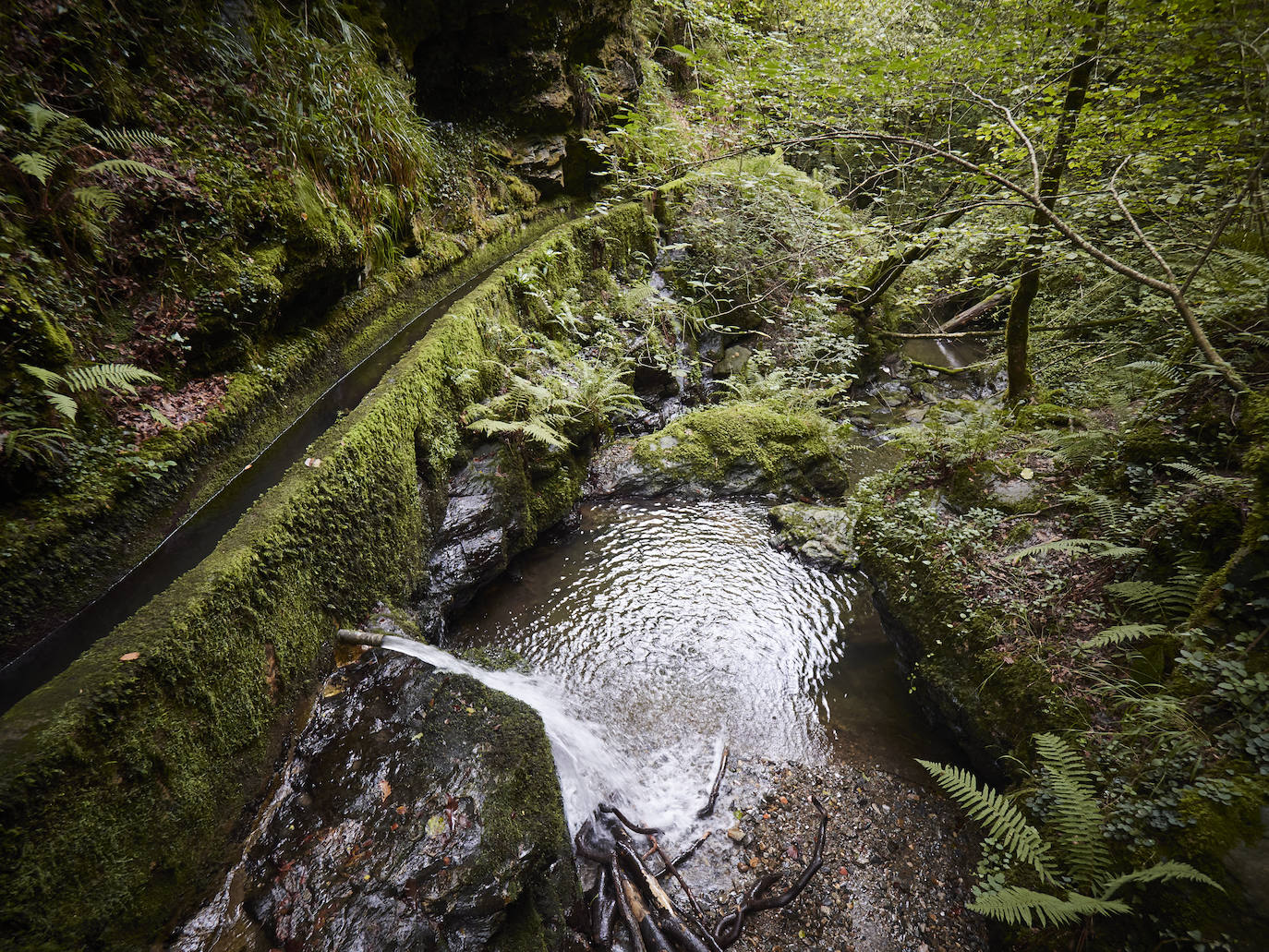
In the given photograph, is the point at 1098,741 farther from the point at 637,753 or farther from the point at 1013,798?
the point at 637,753

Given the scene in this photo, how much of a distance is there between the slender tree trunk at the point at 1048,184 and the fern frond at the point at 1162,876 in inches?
173

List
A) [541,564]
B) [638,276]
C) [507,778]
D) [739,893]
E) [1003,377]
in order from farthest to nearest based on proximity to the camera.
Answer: [1003,377] → [638,276] → [541,564] → [739,893] → [507,778]

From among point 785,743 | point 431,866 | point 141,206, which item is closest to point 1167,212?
point 785,743

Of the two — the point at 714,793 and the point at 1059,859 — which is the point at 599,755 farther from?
the point at 1059,859

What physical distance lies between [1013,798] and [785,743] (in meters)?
1.67

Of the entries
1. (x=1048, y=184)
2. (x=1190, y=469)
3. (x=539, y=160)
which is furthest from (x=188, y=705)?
(x=539, y=160)

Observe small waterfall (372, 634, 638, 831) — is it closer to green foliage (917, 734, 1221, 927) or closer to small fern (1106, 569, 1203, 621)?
green foliage (917, 734, 1221, 927)

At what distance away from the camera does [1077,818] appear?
2.60 m

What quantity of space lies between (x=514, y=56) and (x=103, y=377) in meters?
9.10

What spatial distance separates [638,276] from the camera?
10336 millimetres

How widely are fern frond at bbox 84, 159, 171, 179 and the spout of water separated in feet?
12.1

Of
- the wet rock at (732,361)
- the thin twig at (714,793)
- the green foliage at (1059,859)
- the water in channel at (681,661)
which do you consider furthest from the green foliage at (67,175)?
the wet rock at (732,361)

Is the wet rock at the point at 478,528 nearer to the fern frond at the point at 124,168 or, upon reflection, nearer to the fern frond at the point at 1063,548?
the fern frond at the point at 124,168

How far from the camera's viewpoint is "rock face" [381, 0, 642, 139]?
25.3 ft
